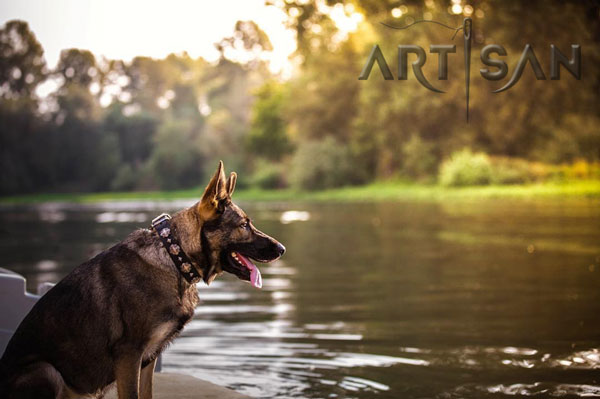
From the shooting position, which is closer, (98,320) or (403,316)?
(98,320)

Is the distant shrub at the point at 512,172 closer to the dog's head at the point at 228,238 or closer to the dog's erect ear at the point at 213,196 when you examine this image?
the dog's head at the point at 228,238

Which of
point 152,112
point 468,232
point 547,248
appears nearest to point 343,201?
point 468,232

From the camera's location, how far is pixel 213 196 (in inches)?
172

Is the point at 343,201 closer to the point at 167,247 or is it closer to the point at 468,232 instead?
the point at 468,232

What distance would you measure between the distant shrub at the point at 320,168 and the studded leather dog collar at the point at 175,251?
4541cm

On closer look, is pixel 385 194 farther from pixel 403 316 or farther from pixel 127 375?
pixel 127 375

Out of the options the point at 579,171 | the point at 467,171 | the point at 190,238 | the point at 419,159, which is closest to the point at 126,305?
the point at 190,238

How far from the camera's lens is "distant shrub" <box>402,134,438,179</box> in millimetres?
48406

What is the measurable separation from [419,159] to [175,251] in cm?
4495

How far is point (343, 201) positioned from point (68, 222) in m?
16.0

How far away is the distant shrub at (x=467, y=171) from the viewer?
42156 millimetres


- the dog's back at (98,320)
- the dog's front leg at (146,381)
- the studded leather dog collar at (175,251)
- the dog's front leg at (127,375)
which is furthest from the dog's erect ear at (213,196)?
the dog's front leg at (146,381)

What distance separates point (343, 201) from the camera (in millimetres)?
44094

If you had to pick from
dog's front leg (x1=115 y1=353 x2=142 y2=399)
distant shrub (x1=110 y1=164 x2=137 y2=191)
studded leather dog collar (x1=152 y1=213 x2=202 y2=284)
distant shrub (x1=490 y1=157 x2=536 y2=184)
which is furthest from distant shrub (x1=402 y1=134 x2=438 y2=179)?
dog's front leg (x1=115 y1=353 x2=142 y2=399)
